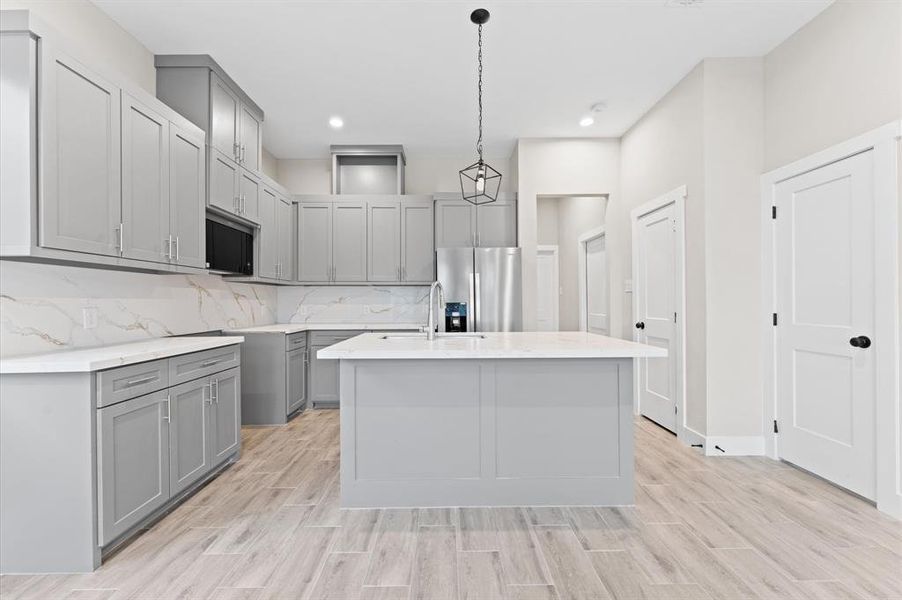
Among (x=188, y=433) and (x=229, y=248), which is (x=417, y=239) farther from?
(x=188, y=433)

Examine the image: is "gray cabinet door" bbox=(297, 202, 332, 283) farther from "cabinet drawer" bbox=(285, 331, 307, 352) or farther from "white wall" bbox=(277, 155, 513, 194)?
"cabinet drawer" bbox=(285, 331, 307, 352)

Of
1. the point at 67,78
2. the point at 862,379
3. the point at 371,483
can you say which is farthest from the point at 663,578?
the point at 67,78

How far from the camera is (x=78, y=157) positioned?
212 cm

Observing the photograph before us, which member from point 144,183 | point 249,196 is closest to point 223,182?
point 249,196

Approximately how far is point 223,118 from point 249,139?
19.0 inches

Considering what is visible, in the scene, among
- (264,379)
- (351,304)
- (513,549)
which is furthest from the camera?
(351,304)

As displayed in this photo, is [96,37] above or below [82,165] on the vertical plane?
above

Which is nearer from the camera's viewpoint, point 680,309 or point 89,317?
point 89,317

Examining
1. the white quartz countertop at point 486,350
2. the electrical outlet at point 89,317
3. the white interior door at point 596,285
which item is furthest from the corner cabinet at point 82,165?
the white interior door at point 596,285

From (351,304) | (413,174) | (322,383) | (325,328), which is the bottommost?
(322,383)

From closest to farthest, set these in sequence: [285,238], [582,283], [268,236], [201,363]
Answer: [201,363]
[268,236]
[285,238]
[582,283]

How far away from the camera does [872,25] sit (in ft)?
8.15

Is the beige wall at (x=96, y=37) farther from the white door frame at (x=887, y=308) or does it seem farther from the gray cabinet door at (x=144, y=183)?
the white door frame at (x=887, y=308)

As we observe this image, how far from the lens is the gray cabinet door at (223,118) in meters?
3.40
